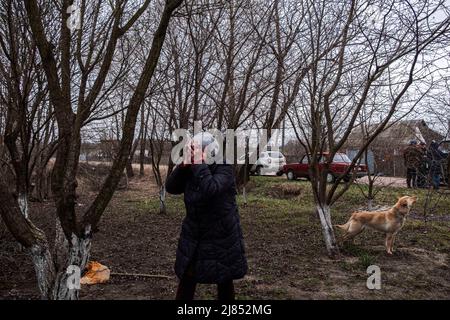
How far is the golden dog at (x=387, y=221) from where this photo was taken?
5238mm

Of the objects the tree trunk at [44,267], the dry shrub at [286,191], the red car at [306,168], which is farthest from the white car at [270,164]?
the tree trunk at [44,267]

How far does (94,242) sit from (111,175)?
360 centimetres

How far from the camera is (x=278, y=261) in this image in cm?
516

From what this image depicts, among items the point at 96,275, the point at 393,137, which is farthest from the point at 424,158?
the point at 96,275

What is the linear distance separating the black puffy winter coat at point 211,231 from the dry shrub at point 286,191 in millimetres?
10555

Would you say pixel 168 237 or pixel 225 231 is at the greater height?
pixel 225 231

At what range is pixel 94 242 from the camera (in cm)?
625

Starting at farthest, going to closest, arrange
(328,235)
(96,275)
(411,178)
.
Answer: (411,178) < (328,235) < (96,275)

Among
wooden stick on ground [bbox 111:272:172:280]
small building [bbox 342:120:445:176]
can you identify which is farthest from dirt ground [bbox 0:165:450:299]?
small building [bbox 342:120:445:176]

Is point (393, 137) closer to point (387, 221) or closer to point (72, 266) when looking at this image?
A: point (387, 221)

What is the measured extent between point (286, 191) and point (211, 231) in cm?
1112

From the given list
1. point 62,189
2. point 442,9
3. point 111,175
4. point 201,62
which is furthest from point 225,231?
point 201,62

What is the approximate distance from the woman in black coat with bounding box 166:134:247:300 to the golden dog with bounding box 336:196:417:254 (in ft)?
9.66
